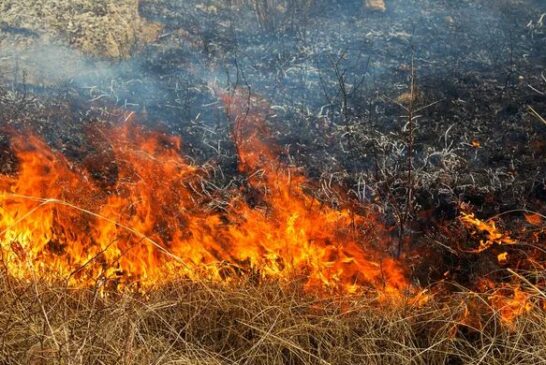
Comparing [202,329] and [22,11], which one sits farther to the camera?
[22,11]

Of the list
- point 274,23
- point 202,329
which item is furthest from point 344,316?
point 274,23

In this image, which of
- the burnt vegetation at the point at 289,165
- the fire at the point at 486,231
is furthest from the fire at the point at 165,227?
the fire at the point at 486,231

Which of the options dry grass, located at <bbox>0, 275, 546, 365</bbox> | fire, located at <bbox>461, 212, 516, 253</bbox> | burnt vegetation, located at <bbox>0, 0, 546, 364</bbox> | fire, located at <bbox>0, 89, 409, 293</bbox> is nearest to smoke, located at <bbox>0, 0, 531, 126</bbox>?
burnt vegetation, located at <bbox>0, 0, 546, 364</bbox>

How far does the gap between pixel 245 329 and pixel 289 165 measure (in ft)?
5.39

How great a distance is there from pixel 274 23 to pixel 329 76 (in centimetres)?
123

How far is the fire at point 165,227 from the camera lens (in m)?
3.28

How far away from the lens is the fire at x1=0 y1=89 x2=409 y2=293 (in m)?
3.28

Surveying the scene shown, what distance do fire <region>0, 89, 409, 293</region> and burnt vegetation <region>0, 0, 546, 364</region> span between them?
0.07ft

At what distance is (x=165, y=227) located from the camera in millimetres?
3631

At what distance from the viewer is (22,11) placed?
17.8 feet

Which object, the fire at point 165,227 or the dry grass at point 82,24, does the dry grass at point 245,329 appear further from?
the dry grass at point 82,24

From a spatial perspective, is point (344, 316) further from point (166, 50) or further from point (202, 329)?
point (166, 50)

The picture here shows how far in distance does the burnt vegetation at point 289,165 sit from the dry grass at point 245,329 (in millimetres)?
16

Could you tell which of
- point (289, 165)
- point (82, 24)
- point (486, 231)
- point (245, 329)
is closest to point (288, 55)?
point (289, 165)
